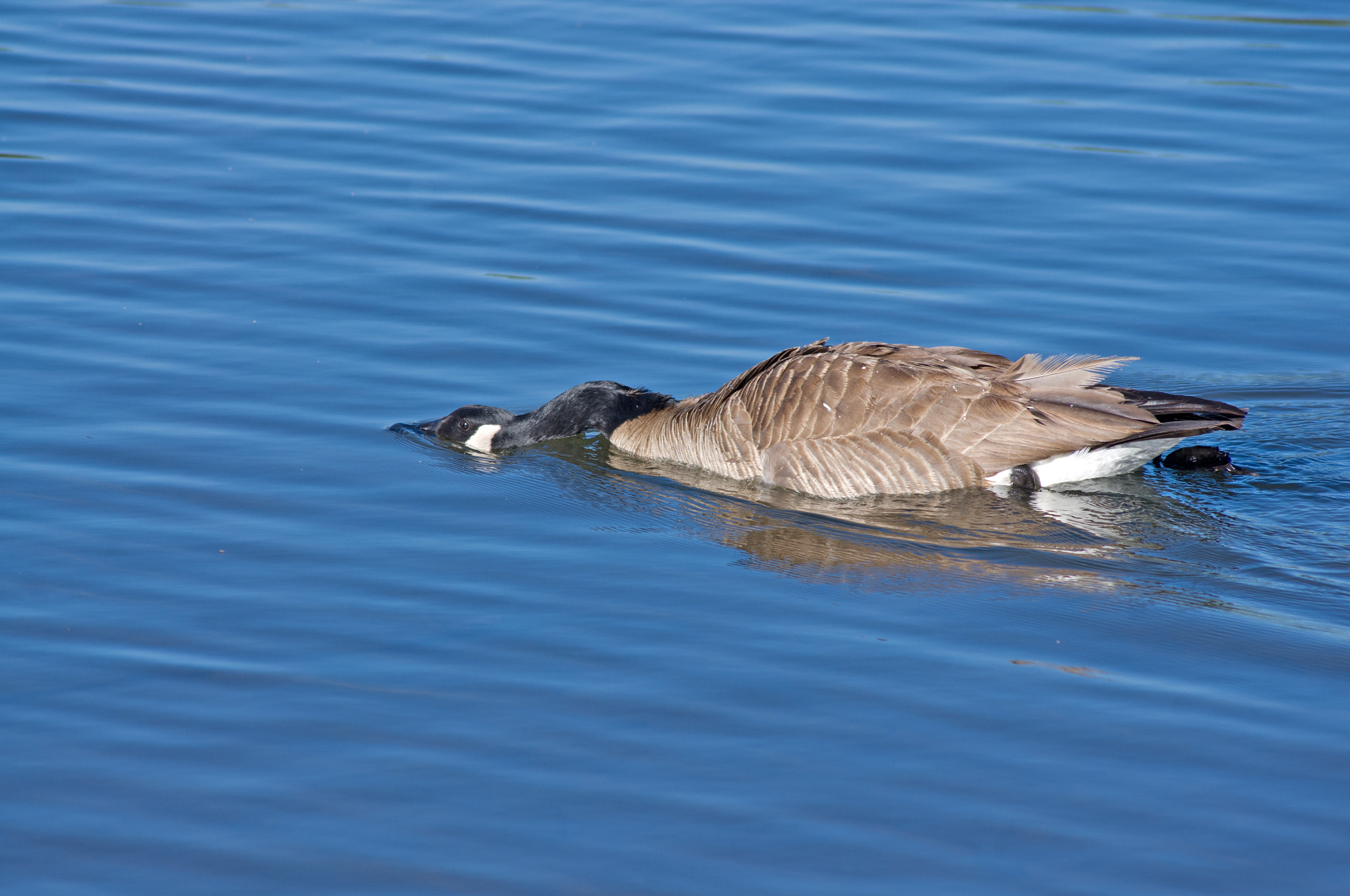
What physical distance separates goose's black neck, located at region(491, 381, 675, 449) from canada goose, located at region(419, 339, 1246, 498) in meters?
0.62

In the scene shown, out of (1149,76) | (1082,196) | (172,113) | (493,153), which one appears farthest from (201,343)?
(1149,76)

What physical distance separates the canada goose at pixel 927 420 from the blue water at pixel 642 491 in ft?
0.61

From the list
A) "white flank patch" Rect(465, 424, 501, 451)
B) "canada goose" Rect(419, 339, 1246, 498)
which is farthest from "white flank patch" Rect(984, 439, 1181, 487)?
"white flank patch" Rect(465, 424, 501, 451)

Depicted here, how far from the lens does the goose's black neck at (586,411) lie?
9367 mm

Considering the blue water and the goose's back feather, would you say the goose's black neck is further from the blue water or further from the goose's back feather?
the goose's back feather

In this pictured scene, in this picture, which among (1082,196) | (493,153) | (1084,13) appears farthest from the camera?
(1084,13)

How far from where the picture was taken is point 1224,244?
11.9 m

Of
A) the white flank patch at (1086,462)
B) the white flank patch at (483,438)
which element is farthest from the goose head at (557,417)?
the white flank patch at (1086,462)

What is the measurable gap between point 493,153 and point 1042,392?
6.85 meters

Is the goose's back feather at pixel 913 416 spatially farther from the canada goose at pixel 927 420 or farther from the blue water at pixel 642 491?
the blue water at pixel 642 491

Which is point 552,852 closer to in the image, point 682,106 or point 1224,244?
point 1224,244

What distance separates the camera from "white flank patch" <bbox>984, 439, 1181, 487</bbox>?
847cm

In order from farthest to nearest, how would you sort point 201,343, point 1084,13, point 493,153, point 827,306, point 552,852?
point 1084,13 → point 493,153 → point 827,306 → point 201,343 → point 552,852

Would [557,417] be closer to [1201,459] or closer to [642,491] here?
[642,491]
